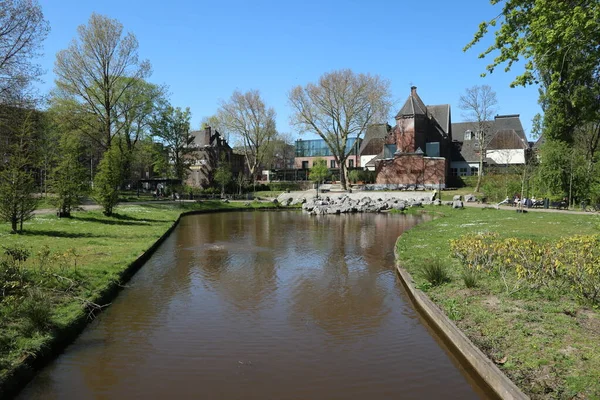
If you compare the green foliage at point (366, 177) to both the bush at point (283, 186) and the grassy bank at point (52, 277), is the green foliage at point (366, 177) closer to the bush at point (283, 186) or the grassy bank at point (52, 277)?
the bush at point (283, 186)

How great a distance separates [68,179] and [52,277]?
15.2 metres

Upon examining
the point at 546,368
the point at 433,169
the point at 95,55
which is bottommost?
the point at 546,368

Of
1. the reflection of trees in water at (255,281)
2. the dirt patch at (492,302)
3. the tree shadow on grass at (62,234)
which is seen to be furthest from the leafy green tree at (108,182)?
the dirt patch at (492,302)

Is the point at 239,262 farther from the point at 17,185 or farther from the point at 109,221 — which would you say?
the point at 109,221

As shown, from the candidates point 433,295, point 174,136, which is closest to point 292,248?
point 433,295

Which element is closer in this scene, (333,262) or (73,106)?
(333,262)

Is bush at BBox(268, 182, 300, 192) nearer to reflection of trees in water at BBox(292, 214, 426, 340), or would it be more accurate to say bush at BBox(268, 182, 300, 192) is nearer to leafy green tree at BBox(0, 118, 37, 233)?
reflection of trees in water at BBox(292, 214, 426, 340)

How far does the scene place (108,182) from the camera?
2656 cm

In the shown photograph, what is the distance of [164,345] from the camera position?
814 centimetres

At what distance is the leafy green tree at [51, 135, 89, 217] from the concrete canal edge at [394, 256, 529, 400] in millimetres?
20224

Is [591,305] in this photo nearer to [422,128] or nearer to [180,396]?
[180,396]

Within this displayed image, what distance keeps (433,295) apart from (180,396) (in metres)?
6.44

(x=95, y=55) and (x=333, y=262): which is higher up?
(x=95, y=55)

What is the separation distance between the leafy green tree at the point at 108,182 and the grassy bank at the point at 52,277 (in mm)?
4832
